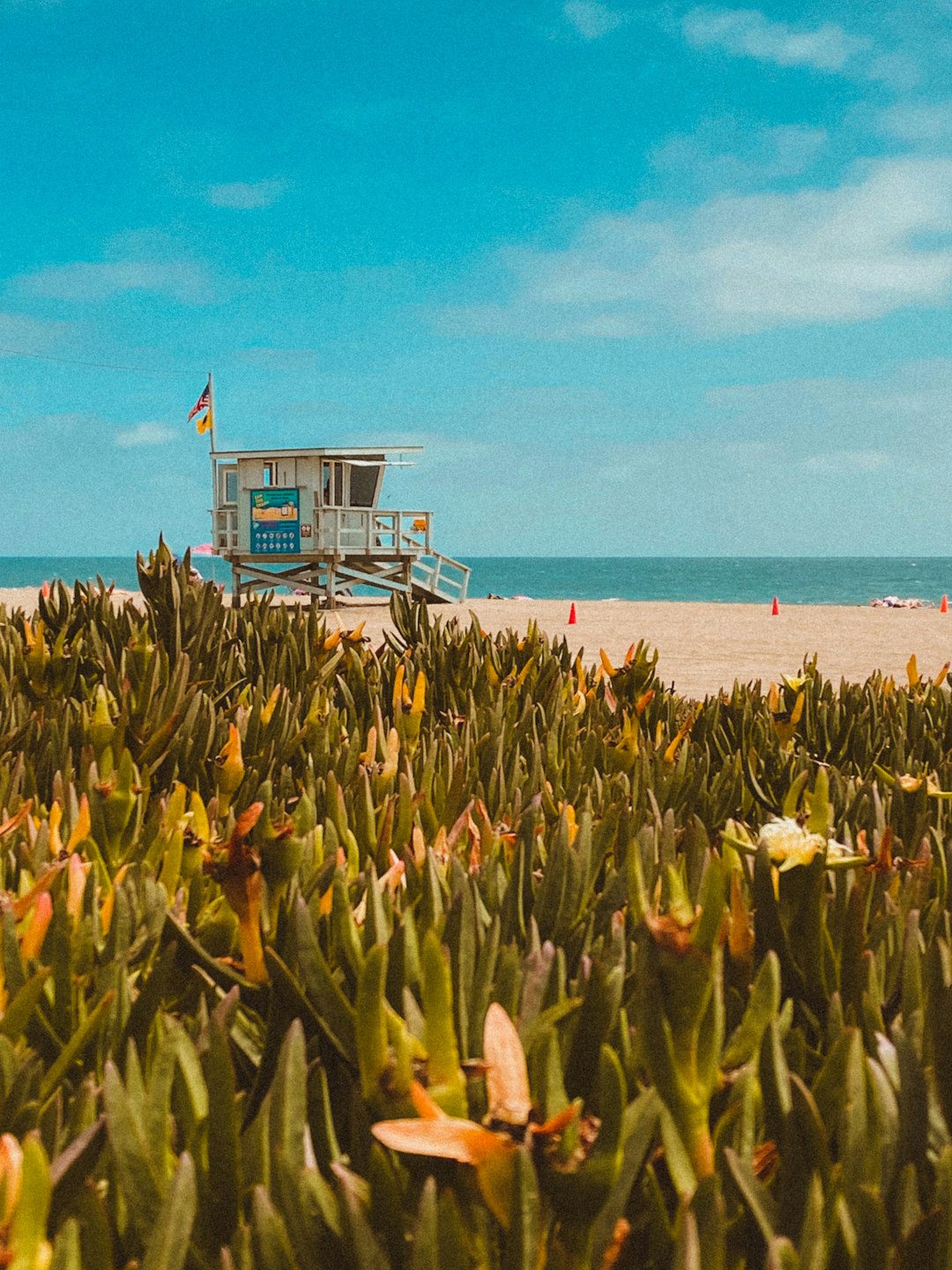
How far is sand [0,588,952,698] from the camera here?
1447 centimetres

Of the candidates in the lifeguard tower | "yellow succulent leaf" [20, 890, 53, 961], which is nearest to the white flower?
"yellow succulent leaf" [20, 890, 53, 961]

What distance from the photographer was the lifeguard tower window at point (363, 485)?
29.2 meters

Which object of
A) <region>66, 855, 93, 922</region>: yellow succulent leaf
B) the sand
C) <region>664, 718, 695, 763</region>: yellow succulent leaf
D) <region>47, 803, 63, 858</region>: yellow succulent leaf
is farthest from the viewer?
the sand

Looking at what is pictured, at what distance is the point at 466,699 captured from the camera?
3883 millimetres

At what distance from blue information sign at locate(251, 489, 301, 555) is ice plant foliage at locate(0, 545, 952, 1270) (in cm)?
2472

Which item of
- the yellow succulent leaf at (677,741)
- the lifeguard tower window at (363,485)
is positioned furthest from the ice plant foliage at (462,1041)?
the lifeguard tower window at (363,485)

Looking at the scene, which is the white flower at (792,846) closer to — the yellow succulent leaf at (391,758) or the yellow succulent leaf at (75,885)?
the yellow succulent leaf at (75,885)

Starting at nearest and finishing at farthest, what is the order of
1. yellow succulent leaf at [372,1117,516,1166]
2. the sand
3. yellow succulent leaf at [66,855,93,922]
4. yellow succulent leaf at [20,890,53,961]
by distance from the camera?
1. yellow succulent leaf at [372,1117,516,1166]
2. yellow succulent leaf at [20,890,53,961]
3. yellow succulent leaf at [66,855,93,922]
4. the sand

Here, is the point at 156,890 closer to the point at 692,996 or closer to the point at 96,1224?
the point at 96,1224

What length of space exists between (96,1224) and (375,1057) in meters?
0.26

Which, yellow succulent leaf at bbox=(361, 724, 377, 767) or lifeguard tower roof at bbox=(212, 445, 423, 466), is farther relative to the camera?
lifeguard tower roof at bbox=(212, 445, 423, 466)

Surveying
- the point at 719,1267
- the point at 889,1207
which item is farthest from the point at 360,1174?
the point at 889,1207

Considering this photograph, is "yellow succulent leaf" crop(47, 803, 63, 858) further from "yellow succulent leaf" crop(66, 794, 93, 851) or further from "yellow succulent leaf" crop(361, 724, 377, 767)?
"yellow succulent leaf" crop(361, 724, 377, 767)

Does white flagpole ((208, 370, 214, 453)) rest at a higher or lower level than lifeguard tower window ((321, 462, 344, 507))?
higher
